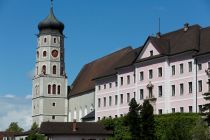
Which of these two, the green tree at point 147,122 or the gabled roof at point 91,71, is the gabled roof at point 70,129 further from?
the gabled roof at point 91,71

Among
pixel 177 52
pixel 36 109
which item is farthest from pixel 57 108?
pixel 177 52

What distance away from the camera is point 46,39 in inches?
4572

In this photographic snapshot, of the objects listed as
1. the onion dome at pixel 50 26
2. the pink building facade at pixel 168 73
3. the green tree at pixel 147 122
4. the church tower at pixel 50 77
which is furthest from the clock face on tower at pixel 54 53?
the green tree at pixel 147 122

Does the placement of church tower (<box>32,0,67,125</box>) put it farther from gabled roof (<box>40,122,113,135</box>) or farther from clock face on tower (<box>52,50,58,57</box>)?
gabled roof (<box>40,122,113,135</box>)

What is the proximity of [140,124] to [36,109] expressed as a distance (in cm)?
5534

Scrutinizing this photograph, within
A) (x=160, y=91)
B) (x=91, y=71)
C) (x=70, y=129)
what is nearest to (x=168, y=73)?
(x=160, y=91)

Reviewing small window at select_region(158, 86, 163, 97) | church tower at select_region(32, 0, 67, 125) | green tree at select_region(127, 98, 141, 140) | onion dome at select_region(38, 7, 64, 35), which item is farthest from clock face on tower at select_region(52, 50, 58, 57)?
green tree at select_region(127, 98, 141, 140)

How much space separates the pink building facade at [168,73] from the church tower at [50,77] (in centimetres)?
2962

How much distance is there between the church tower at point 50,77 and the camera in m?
114

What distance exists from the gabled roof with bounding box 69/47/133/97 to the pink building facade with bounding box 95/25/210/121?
47.7 feet

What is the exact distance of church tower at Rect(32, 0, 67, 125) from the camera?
11419 centimetres

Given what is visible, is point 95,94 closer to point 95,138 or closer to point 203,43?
point 95,138

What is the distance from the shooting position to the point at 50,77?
378 ft

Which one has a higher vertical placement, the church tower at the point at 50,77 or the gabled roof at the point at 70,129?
the church tower at the point at 50,77
